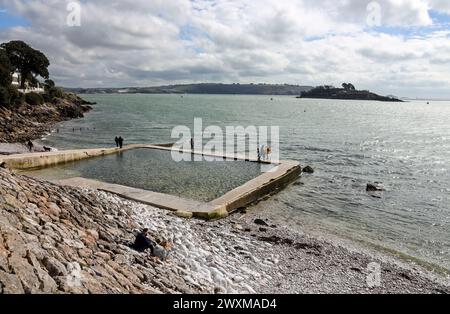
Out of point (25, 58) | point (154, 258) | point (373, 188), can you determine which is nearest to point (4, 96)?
point (25, 58)

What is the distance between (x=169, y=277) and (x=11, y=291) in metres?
4.83

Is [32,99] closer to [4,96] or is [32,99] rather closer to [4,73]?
[4,73]

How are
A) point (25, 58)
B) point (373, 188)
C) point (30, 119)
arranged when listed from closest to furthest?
point (373, 188) → point (30, 119) → point (25, 58)

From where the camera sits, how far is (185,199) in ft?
65.3

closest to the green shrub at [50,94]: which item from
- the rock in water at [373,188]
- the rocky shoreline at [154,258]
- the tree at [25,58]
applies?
the tree at [25,58]

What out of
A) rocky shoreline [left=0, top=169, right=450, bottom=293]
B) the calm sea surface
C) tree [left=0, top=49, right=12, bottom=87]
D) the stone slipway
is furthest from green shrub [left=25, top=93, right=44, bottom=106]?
rocky shoreline [left=0, top=169, right=450, bottom=293]

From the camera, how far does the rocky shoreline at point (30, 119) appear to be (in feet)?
148

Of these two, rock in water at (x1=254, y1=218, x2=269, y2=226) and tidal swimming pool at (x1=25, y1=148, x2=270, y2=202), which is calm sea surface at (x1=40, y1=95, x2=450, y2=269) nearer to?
rock in water at (x1=254, y1=218, x2=269, y2=226)

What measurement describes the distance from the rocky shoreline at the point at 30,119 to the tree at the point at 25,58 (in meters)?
8.30

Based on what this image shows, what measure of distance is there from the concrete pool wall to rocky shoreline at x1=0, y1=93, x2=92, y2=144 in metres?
16.6

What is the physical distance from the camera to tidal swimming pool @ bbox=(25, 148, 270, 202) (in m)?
22.8

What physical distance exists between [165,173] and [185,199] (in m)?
7.15

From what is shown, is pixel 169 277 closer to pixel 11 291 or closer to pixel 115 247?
pixel 115 247
